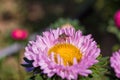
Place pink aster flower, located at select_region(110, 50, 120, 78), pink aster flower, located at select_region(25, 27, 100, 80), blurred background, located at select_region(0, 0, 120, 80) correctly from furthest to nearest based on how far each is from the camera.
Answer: blurred background, located at select_region(0, 0, 120, 80)
pink aster flower, located at select_region(110, 50, 120, 78)
pink aster flower, located at select_region(25, 27, 100, 80)

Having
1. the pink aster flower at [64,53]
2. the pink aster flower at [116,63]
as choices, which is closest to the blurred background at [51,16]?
the pink aster flower at [116,63]

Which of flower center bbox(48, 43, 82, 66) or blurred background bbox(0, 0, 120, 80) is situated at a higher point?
blurred background bbox(0, 0, 120, 80)

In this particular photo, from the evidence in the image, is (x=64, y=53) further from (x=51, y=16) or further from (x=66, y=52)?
(x=51, y=16)

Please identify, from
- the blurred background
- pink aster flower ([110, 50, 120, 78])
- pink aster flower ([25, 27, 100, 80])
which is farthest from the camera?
the blurred background

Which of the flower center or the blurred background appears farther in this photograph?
the blurred background

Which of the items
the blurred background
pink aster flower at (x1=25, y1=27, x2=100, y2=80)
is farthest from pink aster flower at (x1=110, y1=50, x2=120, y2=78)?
the blurred background

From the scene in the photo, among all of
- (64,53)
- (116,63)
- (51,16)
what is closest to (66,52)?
(64,53)

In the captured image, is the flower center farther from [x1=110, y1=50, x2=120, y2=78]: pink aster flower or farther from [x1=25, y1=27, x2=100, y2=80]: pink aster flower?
[x1=110, y1=50, x2=120, y2=78]: pink aster flower
